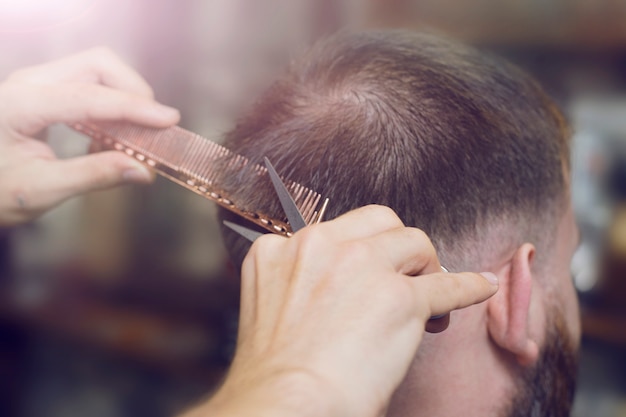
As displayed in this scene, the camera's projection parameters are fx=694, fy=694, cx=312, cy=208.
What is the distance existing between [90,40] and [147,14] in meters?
0.17

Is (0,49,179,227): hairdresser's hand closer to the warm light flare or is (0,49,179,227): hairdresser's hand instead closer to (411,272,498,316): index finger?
(411,272,498,316): index finger

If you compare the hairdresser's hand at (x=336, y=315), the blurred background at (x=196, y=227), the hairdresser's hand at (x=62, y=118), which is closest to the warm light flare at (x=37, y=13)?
the blurred background at (x=196, y=227)

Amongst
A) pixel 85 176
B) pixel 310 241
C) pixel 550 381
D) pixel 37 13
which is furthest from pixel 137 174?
pixel 37 13

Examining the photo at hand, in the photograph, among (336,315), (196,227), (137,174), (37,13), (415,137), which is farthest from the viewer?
(196,227)

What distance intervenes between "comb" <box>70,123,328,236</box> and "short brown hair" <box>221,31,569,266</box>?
2cm

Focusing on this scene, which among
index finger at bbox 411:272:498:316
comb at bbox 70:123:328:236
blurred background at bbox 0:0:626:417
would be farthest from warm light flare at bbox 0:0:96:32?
index finger at bbox 411:272:498:316

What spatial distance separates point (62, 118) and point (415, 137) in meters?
0.49

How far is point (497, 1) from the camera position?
1.85m

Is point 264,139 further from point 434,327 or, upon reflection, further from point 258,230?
point 434,327

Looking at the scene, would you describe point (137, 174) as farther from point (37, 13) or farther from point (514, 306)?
point (37, 13)

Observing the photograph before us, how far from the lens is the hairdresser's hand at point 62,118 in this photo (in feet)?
2.97

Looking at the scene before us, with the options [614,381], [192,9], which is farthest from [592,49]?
[192,9]

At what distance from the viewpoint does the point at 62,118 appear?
0.96 meters

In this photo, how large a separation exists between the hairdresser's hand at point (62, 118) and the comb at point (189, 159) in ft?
0.05
